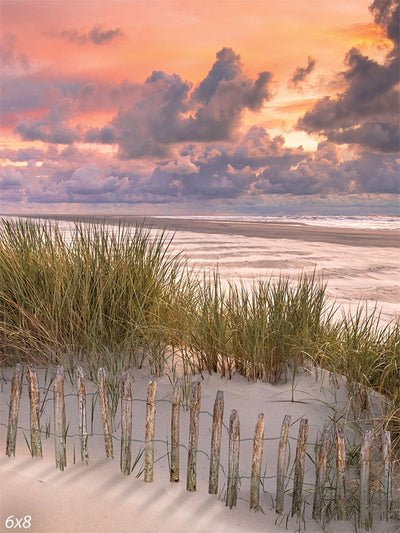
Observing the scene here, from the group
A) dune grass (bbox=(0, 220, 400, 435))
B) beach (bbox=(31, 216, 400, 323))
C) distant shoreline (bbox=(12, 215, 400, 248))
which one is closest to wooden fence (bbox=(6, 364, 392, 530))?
dune grass (bbox=(0, 220, 400, 435))

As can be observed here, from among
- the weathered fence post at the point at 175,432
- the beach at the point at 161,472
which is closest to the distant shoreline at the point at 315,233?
the beach at the point at 161,472

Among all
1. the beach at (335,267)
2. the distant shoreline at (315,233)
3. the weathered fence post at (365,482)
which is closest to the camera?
the weathered fence post at (365,482)

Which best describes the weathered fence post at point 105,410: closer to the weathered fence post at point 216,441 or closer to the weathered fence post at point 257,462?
the weathered fence post at point 216,441

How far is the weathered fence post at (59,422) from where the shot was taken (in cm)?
256

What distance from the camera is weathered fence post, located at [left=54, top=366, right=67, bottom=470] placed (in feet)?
8.41

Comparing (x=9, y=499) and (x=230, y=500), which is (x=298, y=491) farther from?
(x=9, y=499)

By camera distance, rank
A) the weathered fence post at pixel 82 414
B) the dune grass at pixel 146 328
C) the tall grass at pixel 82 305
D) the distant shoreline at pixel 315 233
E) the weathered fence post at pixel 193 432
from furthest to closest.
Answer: the distant shoreline at pixel 315 233 → the tall grass at pixel 82 305 → the dune grass at pixel 146 328 → the weathered fence post at pixel 82 414 → the weathered fence post at pixel 193 432

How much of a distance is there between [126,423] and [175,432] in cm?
28

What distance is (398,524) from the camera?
245cm

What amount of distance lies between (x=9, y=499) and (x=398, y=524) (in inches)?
81.4

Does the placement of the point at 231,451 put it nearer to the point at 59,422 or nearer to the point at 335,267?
the point at 59,422

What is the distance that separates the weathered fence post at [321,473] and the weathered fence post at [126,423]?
102cm

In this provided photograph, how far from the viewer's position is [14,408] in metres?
2.66

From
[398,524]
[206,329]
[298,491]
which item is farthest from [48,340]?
[398,524]
